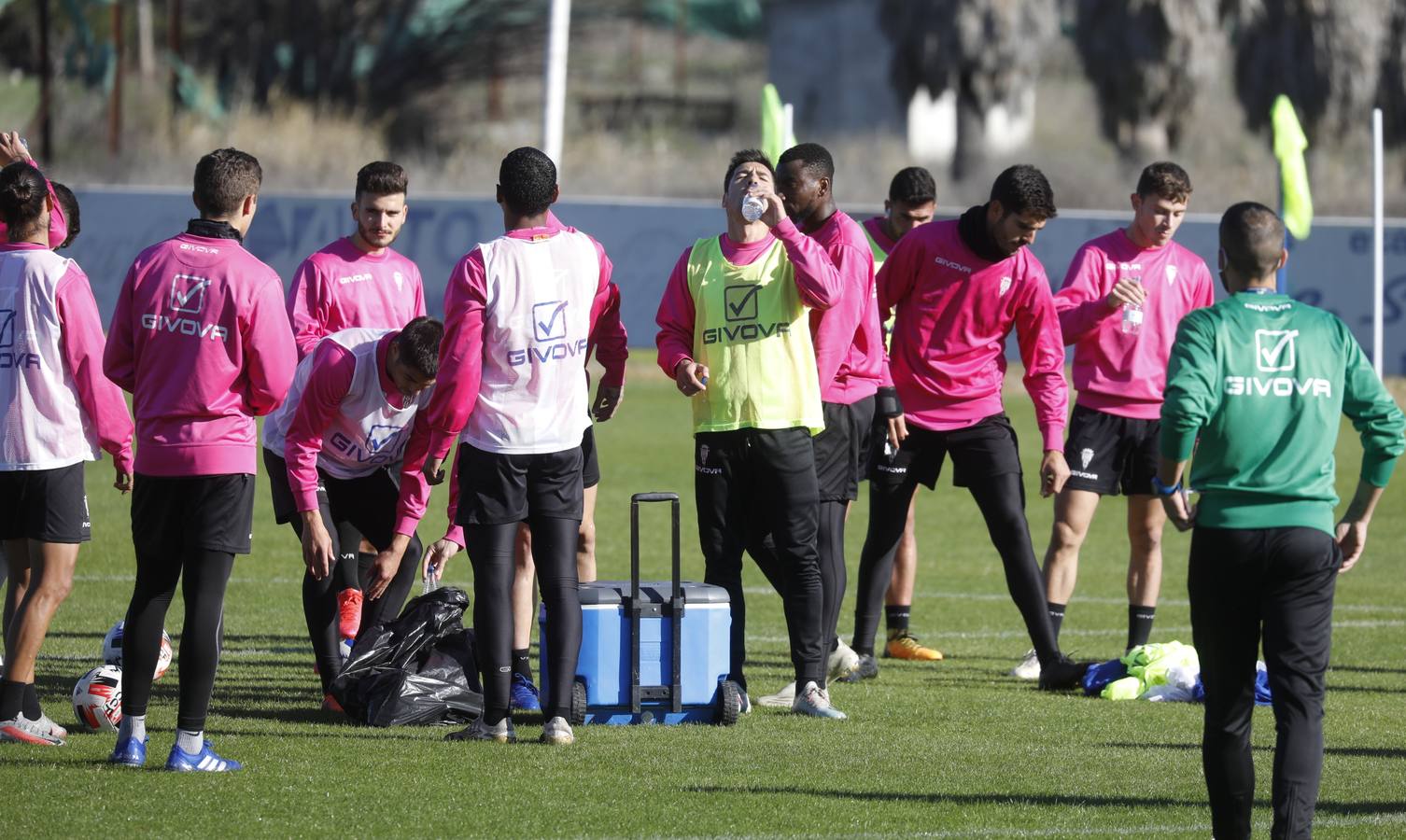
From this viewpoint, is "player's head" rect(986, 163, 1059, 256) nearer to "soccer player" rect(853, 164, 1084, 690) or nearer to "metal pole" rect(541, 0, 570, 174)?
"soccer player" rect(853, 164, 1084, 690)

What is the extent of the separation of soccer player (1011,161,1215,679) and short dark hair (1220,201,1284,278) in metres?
3.39

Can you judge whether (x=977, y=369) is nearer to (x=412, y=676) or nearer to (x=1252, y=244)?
(x=412, y=676)

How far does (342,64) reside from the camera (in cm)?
4566

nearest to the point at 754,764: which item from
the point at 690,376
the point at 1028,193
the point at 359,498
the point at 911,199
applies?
the point at 690,376

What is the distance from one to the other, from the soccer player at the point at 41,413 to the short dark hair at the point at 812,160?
2.76m

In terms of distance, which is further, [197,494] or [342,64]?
[342,64]

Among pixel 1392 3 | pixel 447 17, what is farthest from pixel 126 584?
pixel 447 17

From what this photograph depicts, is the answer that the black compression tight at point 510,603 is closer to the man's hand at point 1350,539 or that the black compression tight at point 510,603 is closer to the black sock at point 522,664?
the black sock at point 522,664

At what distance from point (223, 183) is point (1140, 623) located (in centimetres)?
488

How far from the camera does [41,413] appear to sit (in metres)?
6.52

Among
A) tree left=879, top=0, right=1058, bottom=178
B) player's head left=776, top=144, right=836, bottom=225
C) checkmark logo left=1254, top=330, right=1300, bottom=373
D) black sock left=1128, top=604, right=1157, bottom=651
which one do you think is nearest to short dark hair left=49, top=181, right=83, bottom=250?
player's head left=776, top=144, right=836, bottom=225

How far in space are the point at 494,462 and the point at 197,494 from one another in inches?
41.1

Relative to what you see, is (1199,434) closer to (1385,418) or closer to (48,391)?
(1385,418)

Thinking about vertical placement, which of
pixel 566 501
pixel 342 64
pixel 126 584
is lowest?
pixel 126 584
